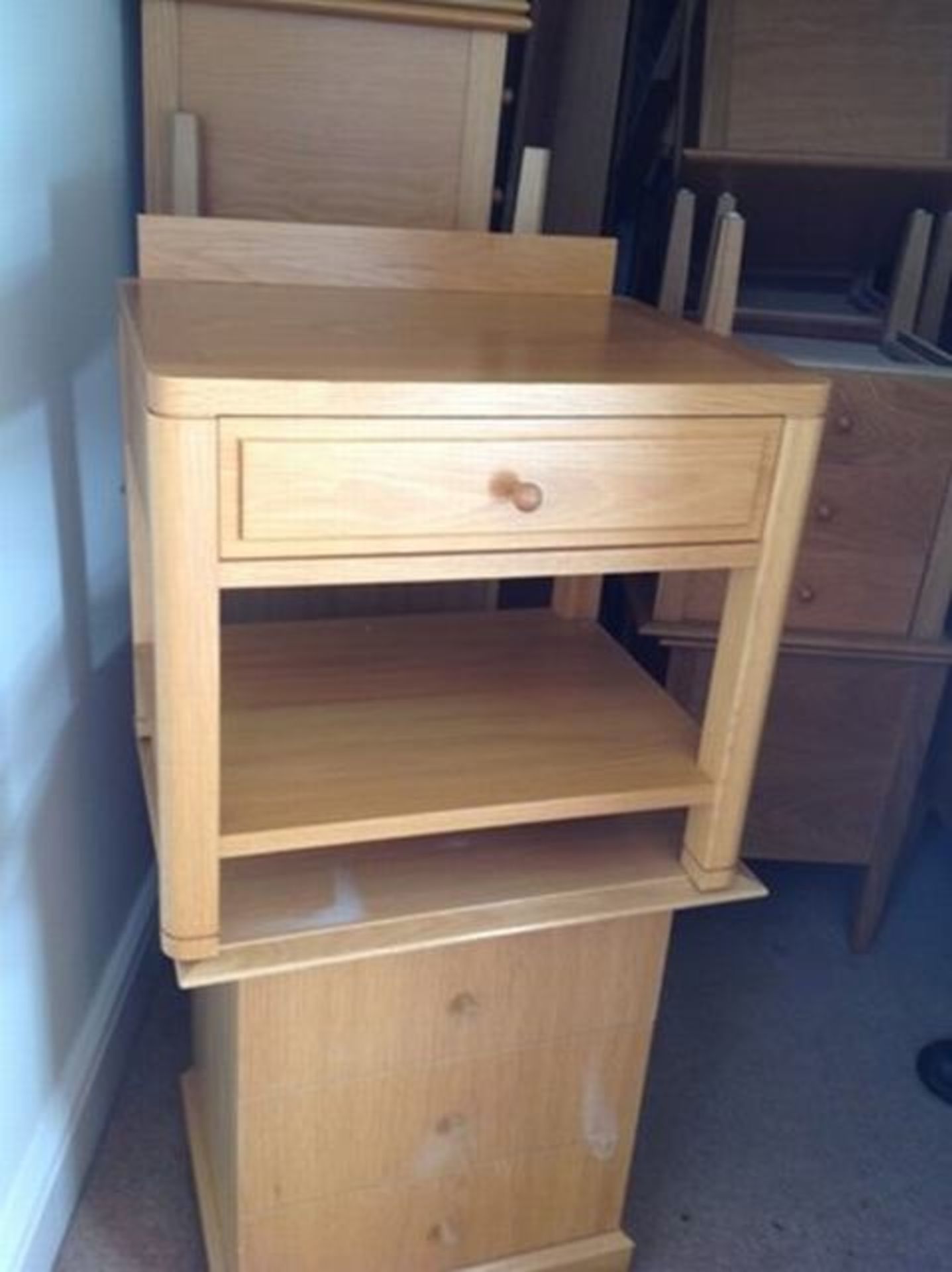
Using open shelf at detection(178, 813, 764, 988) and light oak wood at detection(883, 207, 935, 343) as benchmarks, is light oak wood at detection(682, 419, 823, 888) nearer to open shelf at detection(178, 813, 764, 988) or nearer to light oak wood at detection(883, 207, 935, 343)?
open shelf at detection(178, 813, 764, 988)

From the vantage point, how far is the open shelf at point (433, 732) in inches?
31.7

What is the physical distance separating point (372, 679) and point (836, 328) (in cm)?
91

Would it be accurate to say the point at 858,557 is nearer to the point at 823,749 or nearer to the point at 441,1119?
the point at 823,749

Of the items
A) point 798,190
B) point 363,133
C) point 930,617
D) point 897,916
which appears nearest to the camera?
point 363,133

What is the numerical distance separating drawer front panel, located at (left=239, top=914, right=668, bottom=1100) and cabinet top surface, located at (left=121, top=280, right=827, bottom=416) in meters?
0.43

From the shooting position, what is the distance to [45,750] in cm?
97

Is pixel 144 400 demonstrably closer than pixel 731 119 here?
Yes

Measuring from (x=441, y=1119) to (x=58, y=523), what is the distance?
58cm

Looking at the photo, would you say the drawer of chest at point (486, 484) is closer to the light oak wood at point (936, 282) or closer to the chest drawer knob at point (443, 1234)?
the chest drawer knob at point (443, 1234)

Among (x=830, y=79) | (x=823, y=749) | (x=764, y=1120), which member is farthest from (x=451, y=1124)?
(x=830, y=79)

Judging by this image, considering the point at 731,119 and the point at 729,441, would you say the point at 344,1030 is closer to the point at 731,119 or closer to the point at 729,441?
the point at 729,441

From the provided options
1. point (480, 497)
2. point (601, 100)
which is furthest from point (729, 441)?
point (601, 100)

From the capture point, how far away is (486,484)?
0.70m

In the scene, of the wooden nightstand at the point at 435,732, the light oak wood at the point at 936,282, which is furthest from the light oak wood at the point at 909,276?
the wooden nightstand at the point at 435,732
